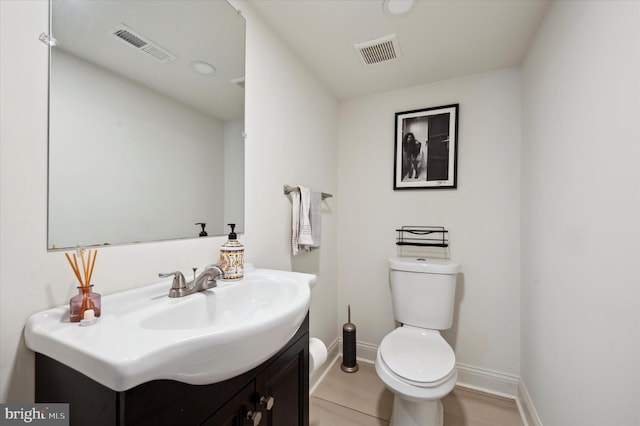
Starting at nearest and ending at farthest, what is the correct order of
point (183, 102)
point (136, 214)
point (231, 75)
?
point (136, 214) < point (183, 102) < point (231, 75)

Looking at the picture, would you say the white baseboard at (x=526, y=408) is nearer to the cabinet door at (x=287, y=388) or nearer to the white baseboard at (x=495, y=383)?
the white baseboard at (x=495, y=383)

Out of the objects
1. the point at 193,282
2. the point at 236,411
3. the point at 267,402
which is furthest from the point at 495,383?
the point at 193,282

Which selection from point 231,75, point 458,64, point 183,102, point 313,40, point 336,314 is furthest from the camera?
point 336,314

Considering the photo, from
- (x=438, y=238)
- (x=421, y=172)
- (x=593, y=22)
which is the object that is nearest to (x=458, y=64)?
(x=421, y=172)

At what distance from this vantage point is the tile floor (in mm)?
1450

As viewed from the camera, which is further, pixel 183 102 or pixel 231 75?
pixel 231 75

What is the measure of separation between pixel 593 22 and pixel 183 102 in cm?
145

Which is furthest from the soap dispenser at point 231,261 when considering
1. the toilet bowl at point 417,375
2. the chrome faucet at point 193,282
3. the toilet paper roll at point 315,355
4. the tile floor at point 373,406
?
the tile floor at point 373,406

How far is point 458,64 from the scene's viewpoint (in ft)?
5.48

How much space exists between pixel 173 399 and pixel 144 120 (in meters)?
0.80

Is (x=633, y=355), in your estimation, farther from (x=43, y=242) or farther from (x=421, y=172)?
(x=43, y=242)

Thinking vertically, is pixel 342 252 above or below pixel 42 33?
below

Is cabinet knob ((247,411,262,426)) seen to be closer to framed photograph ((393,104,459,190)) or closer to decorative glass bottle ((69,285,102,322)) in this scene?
decorative glass bottle ((69,285,102,322))

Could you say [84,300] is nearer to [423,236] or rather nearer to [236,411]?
[236,411]
